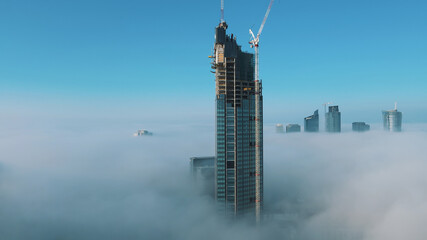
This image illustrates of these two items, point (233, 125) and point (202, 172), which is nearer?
point (233, 125)

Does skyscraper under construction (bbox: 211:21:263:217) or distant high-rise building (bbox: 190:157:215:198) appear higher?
skyscraper under construction (bbox: 211:21:263:217)

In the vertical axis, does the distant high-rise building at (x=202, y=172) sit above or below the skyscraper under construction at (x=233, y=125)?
below

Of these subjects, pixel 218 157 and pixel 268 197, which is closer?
pixel 218 157

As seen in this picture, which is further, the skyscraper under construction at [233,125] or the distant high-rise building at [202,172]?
the distant high-rise building at [202,172]

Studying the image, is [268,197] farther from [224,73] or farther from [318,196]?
[224,73]

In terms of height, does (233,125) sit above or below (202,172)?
above

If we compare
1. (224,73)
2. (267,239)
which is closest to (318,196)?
(267,239)

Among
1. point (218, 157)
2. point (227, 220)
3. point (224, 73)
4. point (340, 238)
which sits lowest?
point (340, 238)

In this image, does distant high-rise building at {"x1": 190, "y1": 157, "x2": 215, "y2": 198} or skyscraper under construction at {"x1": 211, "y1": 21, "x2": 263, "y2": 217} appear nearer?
skyscraper under construction at {"x1": 211, "y1": 21, "x2": 263, "y2": 217}
